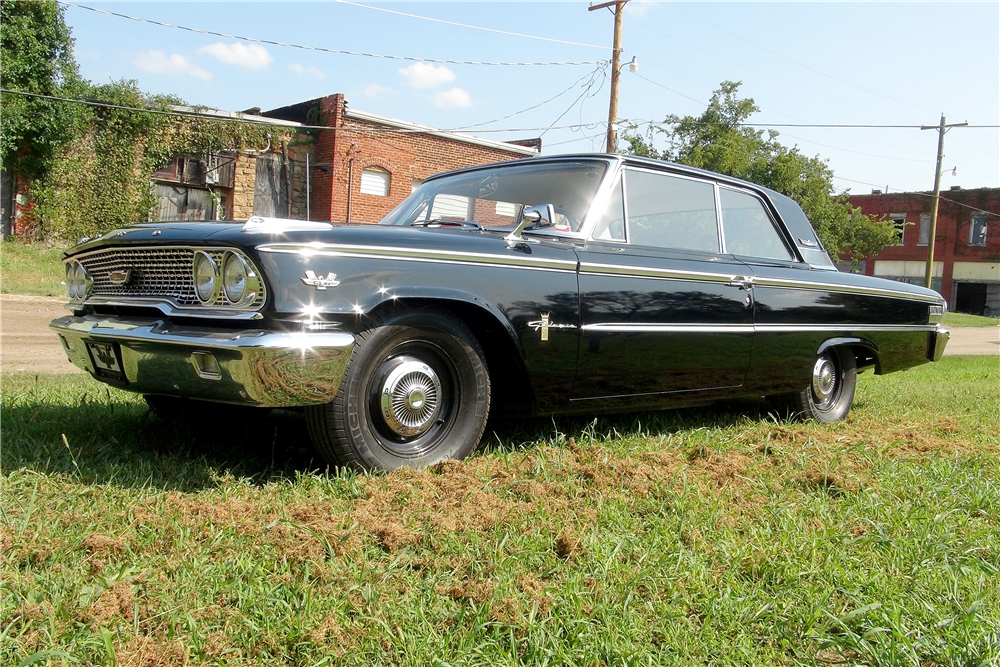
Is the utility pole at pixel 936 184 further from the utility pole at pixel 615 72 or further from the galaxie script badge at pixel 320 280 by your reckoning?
the galaxie script badge at pixel 320 280

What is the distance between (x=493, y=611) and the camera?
2.10 metres

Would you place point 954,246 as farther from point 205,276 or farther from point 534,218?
point 205,276

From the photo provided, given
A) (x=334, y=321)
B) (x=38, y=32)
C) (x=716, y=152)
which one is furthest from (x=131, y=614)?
(x=716, y=152)

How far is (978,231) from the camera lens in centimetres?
3734

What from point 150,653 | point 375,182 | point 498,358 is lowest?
point 150,653

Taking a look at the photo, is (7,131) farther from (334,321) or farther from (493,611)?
(493,611)

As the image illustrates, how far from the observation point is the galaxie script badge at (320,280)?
281cm

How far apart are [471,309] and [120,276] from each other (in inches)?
57.5

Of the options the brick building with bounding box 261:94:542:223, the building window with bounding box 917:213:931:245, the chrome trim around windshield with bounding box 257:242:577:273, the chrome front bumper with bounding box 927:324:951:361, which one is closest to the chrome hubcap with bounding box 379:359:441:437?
the chrome trim around windshield with bounding box 257:242:577:273

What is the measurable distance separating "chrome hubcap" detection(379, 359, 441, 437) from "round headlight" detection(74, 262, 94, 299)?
4.81 feet

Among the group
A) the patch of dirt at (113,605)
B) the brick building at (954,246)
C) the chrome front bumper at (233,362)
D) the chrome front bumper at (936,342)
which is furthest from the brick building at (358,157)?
the brick building at (954,246)

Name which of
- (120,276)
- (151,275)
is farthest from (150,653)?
(120,276)

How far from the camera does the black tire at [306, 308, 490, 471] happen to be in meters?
3.00

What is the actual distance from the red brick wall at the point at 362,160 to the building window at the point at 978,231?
27785 mm
